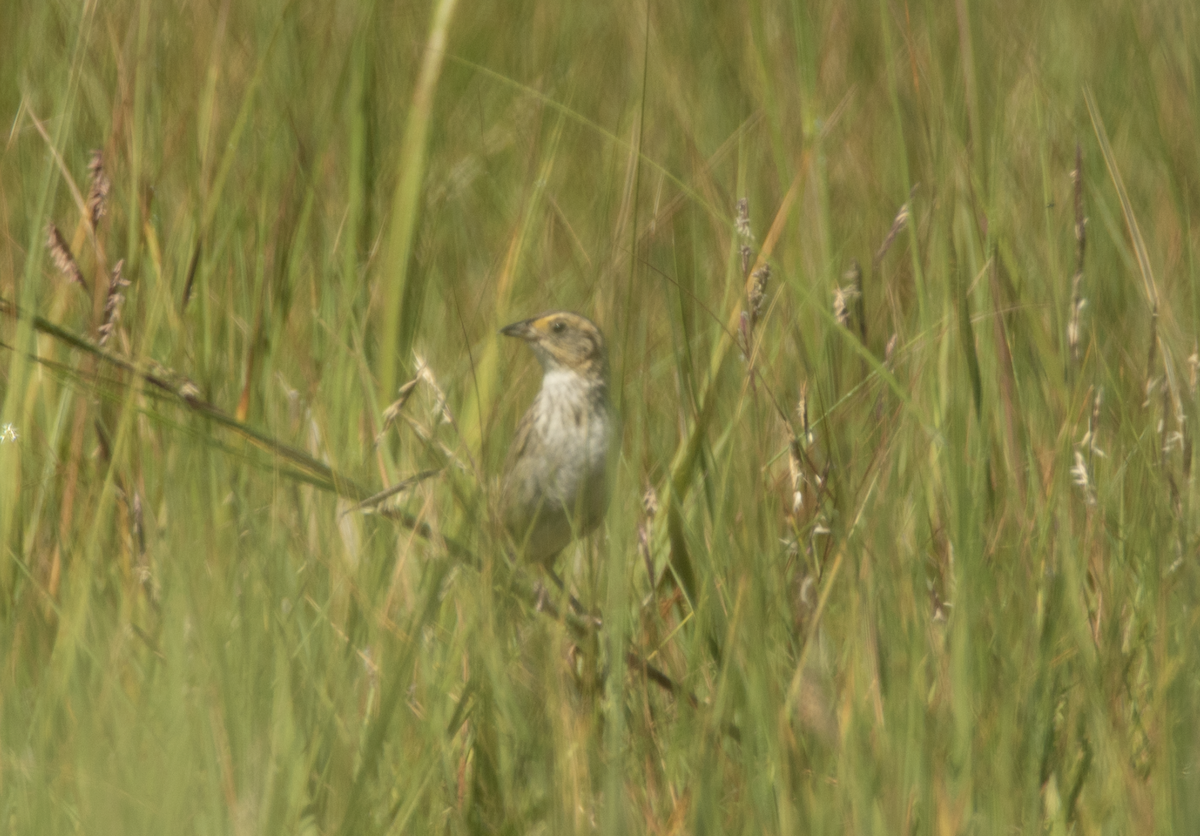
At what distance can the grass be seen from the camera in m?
1.59

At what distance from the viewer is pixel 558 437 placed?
318cm

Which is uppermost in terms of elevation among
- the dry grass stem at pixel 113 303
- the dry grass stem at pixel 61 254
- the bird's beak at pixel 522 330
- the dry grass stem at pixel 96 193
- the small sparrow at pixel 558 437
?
the dry grass stem at pixel 96 193

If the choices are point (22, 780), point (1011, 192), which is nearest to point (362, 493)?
point (22, 780)

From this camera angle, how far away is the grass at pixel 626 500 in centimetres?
159

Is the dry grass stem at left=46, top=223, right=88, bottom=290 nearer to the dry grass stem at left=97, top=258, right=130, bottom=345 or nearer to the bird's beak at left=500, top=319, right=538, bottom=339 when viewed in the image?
the dry grass stem at left=97, top=258, right=130, bottom=345

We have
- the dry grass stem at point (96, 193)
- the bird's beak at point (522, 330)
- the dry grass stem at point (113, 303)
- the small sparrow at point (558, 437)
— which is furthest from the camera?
the bird's beak at point (522, 330)

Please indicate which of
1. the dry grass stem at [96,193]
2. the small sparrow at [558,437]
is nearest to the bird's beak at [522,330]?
the small sparrow at [558,437]

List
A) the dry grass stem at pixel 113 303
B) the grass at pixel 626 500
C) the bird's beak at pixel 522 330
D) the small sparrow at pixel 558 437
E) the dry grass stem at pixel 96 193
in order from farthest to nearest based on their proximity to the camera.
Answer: the bird's beak at pixel 522 330
the small sparrow at pixel 558 437
the dry grass stem at pixel 96 193
the dry grass stem at pixel 113 303
the grass at pixel 626 500

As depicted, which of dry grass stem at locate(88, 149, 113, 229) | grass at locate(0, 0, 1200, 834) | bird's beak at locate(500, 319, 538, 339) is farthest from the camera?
bird's beak at locate(500, 319, 538, 339)

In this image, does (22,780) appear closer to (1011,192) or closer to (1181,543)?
(1181,543)

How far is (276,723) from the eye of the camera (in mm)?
1602

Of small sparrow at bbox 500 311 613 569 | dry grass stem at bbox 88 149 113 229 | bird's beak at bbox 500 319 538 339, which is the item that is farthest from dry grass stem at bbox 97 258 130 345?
bird's beak at bbox 500 319 538 339

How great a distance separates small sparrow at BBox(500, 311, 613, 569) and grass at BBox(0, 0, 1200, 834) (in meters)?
0.12

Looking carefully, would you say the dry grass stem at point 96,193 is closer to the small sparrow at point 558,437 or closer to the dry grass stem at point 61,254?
the dry grass stem at point 61,254
